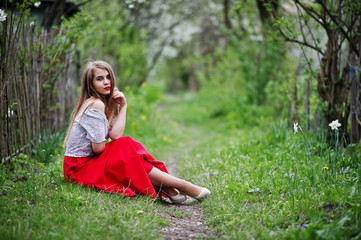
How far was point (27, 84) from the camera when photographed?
3965 millimetres

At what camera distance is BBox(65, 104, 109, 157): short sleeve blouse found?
2986 mm

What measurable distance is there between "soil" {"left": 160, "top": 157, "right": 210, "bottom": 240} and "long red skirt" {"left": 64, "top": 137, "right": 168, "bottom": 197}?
27cm

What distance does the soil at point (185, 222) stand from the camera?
242 cm

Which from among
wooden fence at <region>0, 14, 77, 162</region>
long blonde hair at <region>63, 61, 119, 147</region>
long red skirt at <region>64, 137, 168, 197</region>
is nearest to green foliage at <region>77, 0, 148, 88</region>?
wooden fence at <region>0, 14, 77, 162</region>

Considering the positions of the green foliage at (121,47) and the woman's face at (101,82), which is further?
the green foliage at (121,47)

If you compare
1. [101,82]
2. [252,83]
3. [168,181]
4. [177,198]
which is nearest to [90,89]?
[101,82]

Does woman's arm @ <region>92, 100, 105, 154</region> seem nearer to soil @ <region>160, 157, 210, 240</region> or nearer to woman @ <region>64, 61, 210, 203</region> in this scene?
woman @ <region>64, 61, 210, 203</region>

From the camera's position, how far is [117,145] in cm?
299

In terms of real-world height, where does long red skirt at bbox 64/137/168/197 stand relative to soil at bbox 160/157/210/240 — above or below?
above

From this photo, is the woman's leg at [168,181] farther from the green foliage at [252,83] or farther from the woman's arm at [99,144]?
the green foliage at [252,83]

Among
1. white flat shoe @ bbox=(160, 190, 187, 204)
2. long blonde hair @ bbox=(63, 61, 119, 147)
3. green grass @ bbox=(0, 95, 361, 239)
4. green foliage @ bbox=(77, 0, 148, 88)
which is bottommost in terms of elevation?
white flat shoe @ bbox=(160, 190, 187, 204)

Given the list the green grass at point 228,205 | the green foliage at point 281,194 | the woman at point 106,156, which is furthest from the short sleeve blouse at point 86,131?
the green foliage at point 281,194

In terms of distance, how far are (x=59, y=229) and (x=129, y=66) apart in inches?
367

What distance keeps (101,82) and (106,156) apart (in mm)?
739
